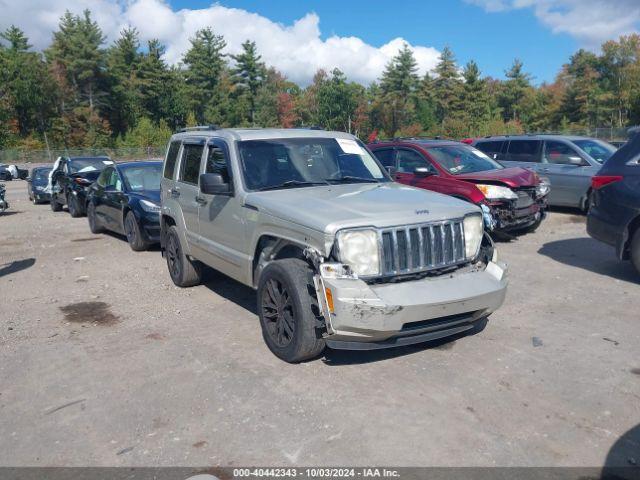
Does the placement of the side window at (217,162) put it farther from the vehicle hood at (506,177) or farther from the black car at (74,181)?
the black car at (74,181)

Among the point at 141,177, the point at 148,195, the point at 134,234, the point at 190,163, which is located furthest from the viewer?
the point at 141,177

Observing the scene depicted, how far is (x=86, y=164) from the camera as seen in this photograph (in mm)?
17266

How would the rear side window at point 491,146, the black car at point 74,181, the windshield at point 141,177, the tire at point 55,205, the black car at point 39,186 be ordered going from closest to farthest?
the windshield at point 141,177 → the rear side window at point 491,146 → the black car at point 74,181 → the tire at point 55,205 → the black car at point 39,186

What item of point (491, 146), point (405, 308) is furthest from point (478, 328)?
Result: point (491, 146)

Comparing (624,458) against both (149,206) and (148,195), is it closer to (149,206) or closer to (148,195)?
(149,206)

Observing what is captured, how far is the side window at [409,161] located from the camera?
10.4 metres

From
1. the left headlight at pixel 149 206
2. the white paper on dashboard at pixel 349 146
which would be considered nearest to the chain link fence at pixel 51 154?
the left headlight at pixel 149 206

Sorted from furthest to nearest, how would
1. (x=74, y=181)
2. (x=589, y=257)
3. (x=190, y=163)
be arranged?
(x=74, y=181)
(x=589, y=257)
(x=190, y=163)

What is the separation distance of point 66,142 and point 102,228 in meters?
63.8

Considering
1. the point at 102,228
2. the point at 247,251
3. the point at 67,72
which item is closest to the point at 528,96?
the point at 67,72

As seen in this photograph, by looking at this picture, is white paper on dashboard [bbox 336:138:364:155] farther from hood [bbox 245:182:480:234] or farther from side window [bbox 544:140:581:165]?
side window [bbox 544:140:581:165]

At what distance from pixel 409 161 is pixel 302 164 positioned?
491 centimetres

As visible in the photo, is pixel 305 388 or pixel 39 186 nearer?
pixel 305 388

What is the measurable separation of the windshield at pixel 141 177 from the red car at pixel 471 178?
4248 millimetres
